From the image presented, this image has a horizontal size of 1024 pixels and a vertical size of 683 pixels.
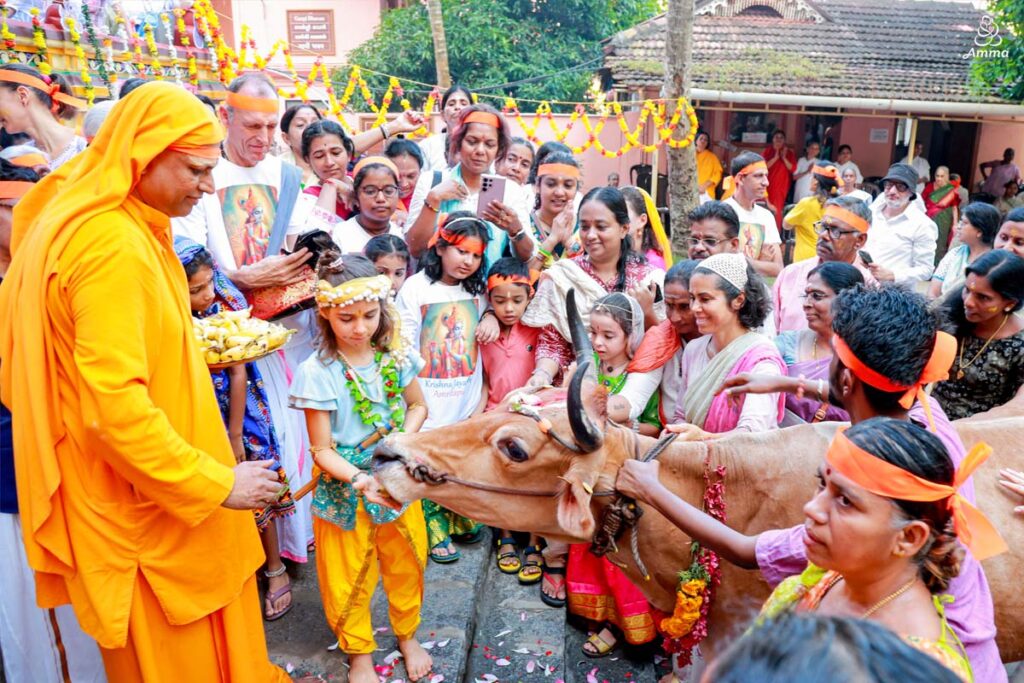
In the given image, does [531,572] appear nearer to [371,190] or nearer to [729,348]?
[729,348]

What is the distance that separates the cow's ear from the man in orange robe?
1133 mm

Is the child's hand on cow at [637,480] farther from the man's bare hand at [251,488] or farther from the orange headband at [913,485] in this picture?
the man's bare hand at [251,488]

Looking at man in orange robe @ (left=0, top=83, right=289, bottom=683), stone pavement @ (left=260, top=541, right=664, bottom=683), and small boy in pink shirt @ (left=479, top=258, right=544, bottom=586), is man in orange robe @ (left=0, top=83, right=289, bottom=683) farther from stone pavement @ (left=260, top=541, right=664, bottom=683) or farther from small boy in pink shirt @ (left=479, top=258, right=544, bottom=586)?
small boy in pink shirt @ (left=479, top=258, right=544, bottom=586)

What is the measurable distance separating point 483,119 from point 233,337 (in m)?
3.05

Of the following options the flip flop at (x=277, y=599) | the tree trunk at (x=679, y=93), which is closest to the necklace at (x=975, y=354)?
the flip flop at (x=277, y=599)

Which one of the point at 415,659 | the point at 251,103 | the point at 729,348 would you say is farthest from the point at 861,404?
the point at 251,103

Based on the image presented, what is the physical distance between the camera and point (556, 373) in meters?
4.93

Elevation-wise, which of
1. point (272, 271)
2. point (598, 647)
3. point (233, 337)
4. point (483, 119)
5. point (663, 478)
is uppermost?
point (483, 119)

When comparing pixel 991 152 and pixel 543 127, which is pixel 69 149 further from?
pixel 991 152

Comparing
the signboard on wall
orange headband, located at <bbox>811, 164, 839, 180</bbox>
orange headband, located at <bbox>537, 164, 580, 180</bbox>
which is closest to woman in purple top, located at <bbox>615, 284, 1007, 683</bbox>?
orange headband, located at <bbox>537, 164, 580, 180</bbox>

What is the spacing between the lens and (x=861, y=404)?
2.87 m

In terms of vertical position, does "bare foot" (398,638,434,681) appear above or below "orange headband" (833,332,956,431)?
below

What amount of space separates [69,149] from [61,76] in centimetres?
320

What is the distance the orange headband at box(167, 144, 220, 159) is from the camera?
2797 millimetres
